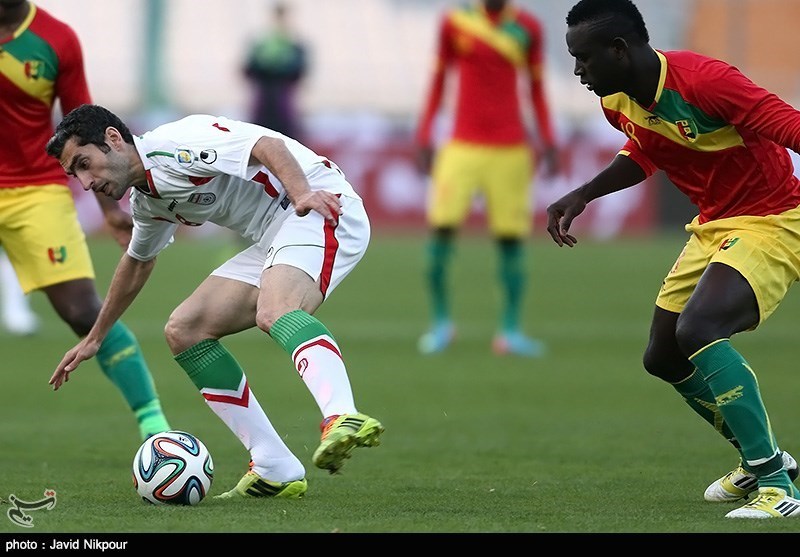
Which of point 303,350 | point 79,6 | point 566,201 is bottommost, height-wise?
point 79,6

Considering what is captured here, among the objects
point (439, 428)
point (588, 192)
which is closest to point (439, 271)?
point (439, 428)

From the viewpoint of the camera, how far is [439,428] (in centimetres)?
859

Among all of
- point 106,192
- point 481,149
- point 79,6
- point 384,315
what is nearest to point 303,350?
point 106,192

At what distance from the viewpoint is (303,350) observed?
217 inches

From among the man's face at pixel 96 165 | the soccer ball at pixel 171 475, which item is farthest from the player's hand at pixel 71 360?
the man's face at pixel 96 165

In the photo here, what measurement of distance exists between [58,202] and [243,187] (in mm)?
2071

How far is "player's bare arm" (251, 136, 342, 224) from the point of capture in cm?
541

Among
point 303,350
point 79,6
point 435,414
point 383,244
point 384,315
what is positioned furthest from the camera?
point 79,6

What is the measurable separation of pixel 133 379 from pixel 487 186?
533cm

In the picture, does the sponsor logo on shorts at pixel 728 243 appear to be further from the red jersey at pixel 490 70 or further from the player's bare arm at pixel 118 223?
the red jersey at pixel 490 70

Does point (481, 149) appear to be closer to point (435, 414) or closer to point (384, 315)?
point (384, 315)

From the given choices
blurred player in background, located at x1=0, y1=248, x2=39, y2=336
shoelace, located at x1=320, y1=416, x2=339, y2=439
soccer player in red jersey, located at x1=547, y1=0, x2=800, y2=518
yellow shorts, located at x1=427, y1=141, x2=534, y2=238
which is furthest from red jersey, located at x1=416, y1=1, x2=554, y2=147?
shoelace, located at x1=320, y1=416, x2=339, y2=439

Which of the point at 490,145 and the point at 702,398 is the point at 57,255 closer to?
the point at 702,398

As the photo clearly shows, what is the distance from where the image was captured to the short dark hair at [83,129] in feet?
18.7
